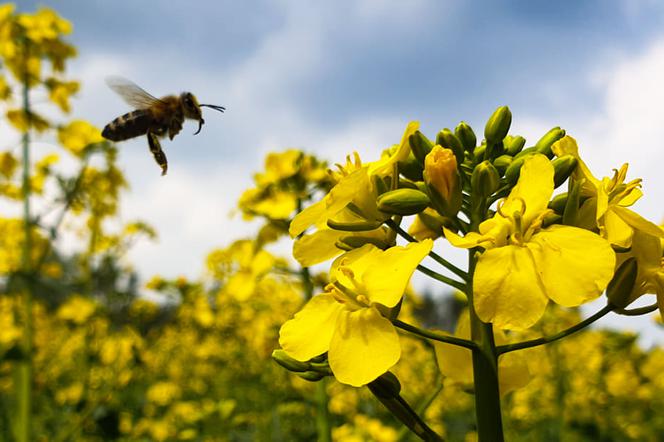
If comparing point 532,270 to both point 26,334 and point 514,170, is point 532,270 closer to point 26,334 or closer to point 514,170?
point 514,170

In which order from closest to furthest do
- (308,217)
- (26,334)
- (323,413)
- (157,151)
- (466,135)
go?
(308,217) < (466,135) < (323,413) < (157,151) < (26,334)

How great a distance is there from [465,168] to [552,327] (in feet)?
9.70

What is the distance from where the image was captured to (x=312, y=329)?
3.84 feet

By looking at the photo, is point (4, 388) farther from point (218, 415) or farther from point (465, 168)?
point (465, 168)

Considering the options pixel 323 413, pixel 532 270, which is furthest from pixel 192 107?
pixel 532 270

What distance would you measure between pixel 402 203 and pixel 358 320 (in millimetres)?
247

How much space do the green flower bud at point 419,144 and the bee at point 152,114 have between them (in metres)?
1.42

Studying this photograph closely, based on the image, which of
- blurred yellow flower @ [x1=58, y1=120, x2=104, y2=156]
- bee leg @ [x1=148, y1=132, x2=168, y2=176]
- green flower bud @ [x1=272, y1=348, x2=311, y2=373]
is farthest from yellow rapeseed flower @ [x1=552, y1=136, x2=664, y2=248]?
blurred yellow flower @ [x1=58, y1=120, x2=104, y2=156]

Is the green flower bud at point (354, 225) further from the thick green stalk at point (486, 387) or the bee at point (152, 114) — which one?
the bee at point (152, 114)

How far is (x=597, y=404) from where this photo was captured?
17.7 feet

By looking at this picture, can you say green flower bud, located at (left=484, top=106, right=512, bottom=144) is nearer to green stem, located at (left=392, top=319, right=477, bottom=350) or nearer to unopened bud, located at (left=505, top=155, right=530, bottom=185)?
unopened bud, located at (left=505, top=155, right=530, bottom=185)

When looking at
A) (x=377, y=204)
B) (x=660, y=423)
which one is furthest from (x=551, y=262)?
(x=660, y=423)

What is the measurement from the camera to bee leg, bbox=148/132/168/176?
8.10ft

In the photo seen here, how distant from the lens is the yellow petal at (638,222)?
1150 millimetres
